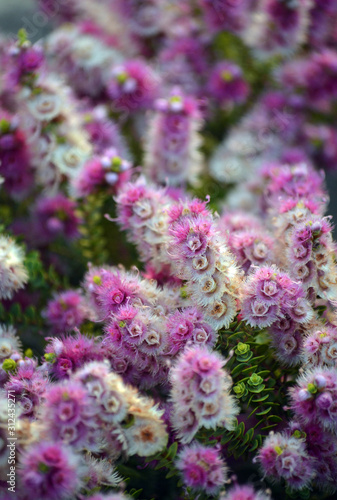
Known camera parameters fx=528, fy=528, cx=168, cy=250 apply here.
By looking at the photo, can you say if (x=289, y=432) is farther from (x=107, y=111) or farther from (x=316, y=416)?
(x=107, y=111)

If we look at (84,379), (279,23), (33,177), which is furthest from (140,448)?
(279,23)

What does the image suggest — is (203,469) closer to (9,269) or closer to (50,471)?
(50,471)

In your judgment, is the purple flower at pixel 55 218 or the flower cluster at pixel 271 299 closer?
the flower cluster at pixel 271 299

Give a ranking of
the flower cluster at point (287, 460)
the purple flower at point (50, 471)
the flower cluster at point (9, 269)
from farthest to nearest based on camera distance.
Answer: the flower cluster at point (9, 269)
the flower cluster at point (287, 460)
the purple flower at point (50, 471)

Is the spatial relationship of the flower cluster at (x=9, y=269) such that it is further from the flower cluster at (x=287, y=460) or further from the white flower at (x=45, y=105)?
the flower cluster at (x=287, y=460)

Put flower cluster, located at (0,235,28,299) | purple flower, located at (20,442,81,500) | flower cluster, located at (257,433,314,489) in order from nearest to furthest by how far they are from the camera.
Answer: purple flower, located at (20,442,81,500)
flower cluster, located at (257,433,314,489)
flower cluster, located at (0,235,28,299)

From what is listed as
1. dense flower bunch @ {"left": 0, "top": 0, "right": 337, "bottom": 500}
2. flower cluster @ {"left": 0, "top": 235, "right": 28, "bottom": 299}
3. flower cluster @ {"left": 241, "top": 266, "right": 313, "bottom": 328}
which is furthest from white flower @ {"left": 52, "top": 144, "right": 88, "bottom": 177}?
flower cluster @ {"left": 241, "top": 266, "right": 313, "bottom": 328}

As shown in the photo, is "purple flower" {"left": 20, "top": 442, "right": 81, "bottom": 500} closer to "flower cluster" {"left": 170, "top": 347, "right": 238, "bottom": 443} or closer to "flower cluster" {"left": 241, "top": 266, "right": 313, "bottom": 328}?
"flower cluster" {"left": 170, "top": 347, "right": 238, "bottom": 443}

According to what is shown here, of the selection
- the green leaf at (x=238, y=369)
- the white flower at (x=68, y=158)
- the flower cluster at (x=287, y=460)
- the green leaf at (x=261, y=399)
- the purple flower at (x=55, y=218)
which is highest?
the white flower at (x=68, y=158)

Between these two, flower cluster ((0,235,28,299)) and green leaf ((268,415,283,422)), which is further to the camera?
flower cluster ((0,235,28,299))

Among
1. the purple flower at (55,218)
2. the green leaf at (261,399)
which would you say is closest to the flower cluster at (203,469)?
the green leaf at (261,399)
